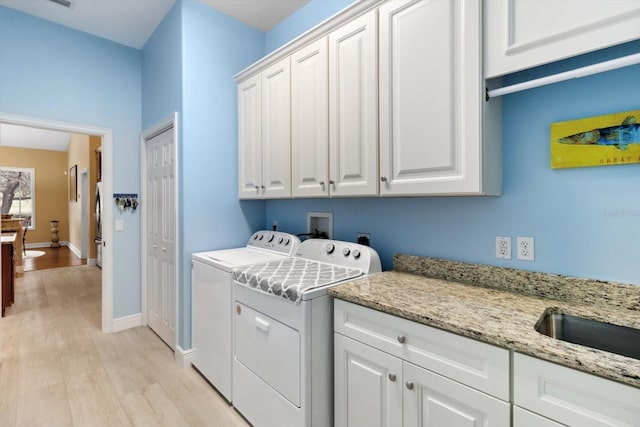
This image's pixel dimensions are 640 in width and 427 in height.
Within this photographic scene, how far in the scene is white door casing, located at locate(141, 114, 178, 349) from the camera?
8.81ft

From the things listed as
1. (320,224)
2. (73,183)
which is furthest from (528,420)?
(73,183)

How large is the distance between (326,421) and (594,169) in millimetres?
1647

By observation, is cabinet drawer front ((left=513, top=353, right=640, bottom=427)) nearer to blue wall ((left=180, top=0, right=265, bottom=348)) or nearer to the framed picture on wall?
blue wall ((left=180, top=0, right=265, bottom=348))

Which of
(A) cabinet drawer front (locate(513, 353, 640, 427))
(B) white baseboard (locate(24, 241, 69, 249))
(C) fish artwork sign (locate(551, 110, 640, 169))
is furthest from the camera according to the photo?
(B) white baseboard (locate(24, 241, 69, 249))

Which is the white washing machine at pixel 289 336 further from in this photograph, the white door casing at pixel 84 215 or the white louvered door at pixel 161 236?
the white door casing at pixel 84 215

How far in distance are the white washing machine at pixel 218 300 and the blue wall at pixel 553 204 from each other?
44.2 inches

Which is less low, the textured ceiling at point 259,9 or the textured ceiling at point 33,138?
the textured ceiling at point 33,138

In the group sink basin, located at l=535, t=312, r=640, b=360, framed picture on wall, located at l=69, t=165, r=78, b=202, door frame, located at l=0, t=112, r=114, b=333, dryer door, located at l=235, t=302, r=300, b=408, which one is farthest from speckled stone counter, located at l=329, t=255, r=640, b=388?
framed picture on wall, located at l=69, t=165, r=78, b=202

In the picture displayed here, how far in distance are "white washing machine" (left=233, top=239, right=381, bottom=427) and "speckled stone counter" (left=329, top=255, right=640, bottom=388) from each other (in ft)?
0.50

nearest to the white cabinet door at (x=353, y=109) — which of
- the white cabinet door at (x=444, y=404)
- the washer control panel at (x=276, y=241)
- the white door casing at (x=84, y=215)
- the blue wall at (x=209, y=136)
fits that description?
the washer control panel at (x=276, y=241)

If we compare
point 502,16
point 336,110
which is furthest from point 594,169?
point 336,110

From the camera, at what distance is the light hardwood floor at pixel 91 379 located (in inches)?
75.4

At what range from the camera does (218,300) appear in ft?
6.89

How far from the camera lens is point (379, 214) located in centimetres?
204
